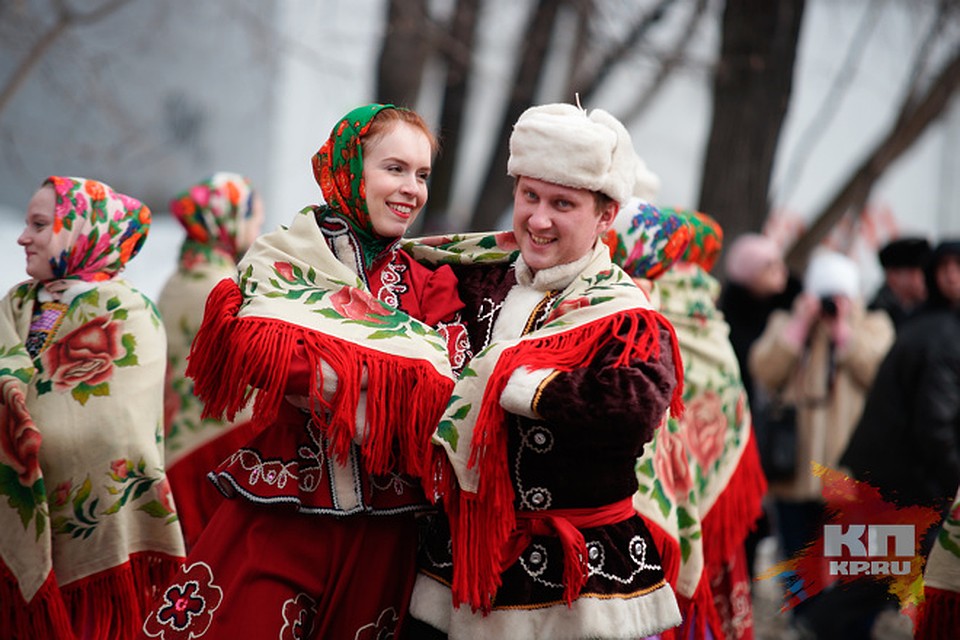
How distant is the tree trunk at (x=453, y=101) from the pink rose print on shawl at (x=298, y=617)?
6.97 metres

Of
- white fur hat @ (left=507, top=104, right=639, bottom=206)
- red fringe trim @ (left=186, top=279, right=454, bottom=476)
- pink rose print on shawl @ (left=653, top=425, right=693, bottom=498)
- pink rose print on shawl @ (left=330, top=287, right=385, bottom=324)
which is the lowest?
pink rose print on shawl @ (left=653, top=425, right=693, bottom=498)

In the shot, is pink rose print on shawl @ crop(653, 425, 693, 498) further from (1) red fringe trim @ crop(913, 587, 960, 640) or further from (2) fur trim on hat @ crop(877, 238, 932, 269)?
(2) fur trim on hat @ crop(877, 238, 932, 269)

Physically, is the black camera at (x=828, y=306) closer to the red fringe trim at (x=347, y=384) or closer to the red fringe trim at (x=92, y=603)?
the red fringe trim at (x=92, y=603)

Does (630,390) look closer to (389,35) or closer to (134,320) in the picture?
(134,320)

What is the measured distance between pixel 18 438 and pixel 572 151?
6.57 ft

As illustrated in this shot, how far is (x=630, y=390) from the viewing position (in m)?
2.83

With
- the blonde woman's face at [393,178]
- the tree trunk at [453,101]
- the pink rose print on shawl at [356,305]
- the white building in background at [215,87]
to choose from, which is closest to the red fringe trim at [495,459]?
the pink rose print on shawl at [356,305]

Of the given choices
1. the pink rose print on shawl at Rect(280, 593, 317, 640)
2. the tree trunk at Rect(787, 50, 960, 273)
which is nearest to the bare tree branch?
the tree trunk at Rect(787, 50, 960, 273)

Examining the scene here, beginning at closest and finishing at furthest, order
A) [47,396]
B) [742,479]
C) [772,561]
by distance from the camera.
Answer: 1. [47,396]
2. [742,479]
3. [772,561]

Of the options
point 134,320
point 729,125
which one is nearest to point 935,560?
point 134,320

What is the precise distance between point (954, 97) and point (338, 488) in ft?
29.3

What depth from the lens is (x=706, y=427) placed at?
4.72 meters

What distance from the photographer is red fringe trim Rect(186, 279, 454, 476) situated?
3.01m

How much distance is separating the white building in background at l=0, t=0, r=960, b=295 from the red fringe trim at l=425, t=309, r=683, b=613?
337 cm
